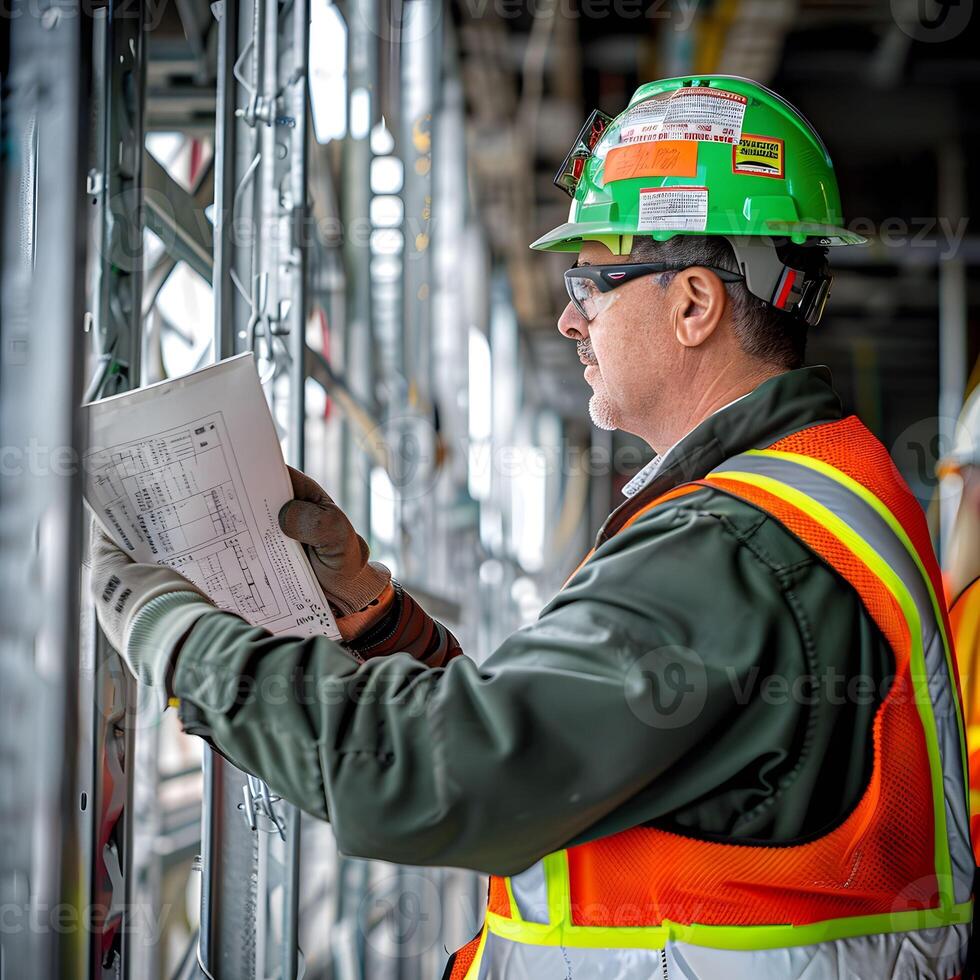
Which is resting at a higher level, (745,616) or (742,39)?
(742,39)

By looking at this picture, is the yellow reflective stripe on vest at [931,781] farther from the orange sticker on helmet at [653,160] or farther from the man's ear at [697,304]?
the orange sticker on helmet at [653,160]

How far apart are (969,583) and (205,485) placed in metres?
2.10

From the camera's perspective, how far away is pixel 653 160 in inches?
84.9

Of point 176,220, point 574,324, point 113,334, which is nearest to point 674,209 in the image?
point 574,324

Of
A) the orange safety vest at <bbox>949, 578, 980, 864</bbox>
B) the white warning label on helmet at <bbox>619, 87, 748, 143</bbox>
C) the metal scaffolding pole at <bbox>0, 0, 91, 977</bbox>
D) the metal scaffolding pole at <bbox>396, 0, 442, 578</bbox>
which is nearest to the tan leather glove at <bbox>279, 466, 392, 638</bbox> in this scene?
the metal scaffolding pole at <bbox>0, 0, 91, 977</bbox>

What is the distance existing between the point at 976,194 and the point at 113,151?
30.5ft

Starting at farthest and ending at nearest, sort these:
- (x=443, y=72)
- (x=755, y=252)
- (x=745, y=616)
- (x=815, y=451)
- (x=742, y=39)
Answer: (x=443, y=72) → (x=742, y=39) → (x=755, y=252) → (x=815, y=451) → (x=745, y=616)

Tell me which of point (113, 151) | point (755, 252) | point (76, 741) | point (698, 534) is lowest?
point (76, 741)

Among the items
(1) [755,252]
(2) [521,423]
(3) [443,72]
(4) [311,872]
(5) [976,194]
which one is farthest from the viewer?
(2) [521,423]

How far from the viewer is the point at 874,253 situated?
10.6 m

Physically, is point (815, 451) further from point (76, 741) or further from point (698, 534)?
point (76, 741)

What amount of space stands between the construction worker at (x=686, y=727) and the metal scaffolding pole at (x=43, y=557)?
32 centimetres

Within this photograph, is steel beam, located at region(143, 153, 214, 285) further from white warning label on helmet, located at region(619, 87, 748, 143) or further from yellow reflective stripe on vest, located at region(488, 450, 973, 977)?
yellow reflective stripe on vest, located at region(488, 450, 973, 977)

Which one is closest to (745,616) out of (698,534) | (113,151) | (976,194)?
(698,534)
